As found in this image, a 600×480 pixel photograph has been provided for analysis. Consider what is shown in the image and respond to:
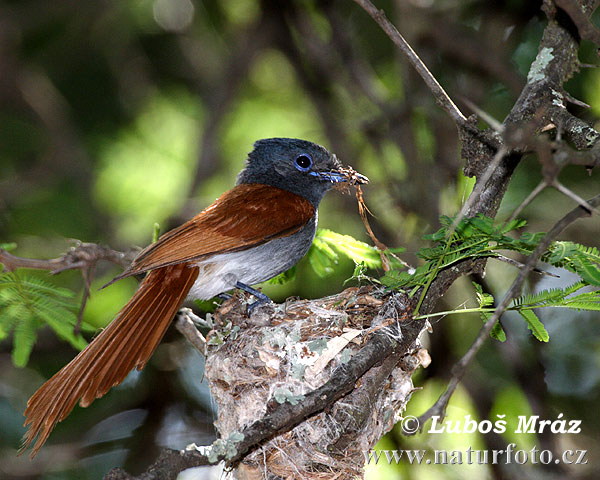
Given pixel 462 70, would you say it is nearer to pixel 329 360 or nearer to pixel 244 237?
pixel 244 237

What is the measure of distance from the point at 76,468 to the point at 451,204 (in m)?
4.09

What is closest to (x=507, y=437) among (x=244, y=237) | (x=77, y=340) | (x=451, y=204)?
(x=451, y=204)

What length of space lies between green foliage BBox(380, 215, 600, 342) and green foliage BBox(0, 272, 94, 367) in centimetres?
213

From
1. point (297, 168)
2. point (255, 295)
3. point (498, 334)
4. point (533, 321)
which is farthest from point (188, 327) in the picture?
point (533, 321)

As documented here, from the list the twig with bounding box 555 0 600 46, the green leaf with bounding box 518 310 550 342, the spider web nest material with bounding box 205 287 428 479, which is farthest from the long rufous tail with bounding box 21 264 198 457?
the twig with bounding box 555 0 600 46

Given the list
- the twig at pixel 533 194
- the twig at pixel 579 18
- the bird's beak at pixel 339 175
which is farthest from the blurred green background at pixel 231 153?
the twig at pixel 533 194

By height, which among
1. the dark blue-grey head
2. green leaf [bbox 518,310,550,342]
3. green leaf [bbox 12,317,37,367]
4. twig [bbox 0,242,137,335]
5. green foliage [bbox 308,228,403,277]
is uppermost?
the dark blue-grey head

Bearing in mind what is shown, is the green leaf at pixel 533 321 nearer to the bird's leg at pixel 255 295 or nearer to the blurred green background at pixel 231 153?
the bird's leg at pixel 255 295

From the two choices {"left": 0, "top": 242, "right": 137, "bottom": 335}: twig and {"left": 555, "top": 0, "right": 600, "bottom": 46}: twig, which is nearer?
{"left": 555, "top": 0, "right": 600, "bottom": 46}: twig

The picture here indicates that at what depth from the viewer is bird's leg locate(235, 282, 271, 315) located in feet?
14.8

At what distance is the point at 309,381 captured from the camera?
389cm

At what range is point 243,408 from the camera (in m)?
4.01

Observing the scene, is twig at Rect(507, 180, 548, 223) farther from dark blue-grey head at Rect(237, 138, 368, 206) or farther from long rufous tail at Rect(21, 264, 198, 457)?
dark blue-grey head at Rect(237, 138, 368, 206)

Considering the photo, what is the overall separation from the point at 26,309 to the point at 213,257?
3.87 ft
